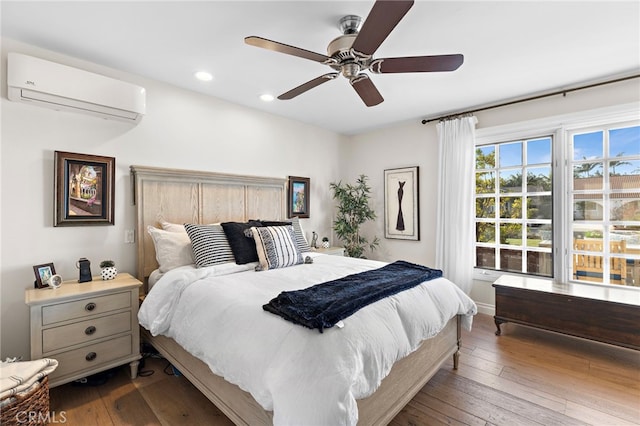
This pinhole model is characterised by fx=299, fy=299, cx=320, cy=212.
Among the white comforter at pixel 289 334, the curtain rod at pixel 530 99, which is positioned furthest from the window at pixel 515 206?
the white comforter at pixel 289 334

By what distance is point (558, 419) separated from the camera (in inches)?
72.9

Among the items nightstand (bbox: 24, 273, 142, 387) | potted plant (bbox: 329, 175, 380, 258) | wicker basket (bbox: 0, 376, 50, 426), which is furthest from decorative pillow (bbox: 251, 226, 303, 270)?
potted plant (bbox: 329, 175, 380, 258)

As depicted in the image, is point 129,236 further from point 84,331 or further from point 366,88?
point 366,88

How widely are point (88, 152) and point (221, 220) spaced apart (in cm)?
132

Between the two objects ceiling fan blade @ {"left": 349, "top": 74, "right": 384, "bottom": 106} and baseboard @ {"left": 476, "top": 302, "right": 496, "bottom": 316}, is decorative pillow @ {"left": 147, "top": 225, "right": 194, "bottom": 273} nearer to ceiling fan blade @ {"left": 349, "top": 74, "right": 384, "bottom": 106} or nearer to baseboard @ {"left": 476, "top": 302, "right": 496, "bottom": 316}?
ceiling fan blade @ {"left": 349, "top": 74, "right": 384, "bottom": 106}

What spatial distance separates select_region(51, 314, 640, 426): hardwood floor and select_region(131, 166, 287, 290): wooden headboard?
39.0 inches

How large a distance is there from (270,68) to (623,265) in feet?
12.9

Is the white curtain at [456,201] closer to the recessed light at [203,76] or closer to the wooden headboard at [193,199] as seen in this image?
the wooden headboard at [193,199]

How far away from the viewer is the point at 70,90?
7.42 feet

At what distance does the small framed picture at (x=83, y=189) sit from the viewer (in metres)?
2.38

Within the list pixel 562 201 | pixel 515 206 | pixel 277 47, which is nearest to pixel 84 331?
pixel 277 47

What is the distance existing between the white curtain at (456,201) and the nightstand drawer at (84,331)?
3483mm

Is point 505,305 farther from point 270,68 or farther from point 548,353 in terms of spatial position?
point 270,68

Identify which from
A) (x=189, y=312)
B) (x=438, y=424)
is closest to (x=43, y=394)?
(x=189, y=312)
